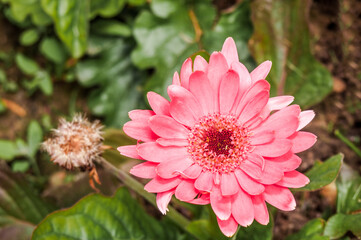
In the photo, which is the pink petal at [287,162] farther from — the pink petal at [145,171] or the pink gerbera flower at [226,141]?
the pink petal at [145,171]

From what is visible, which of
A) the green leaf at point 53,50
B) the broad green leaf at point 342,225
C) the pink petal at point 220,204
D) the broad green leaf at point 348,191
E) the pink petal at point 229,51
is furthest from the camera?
the green leaf at point 53,50

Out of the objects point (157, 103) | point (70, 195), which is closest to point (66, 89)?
point (70, 195)

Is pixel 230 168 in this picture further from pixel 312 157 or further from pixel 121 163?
pixel 312 157

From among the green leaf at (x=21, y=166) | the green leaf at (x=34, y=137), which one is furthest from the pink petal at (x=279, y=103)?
the green leaf at (x=21, y=166)

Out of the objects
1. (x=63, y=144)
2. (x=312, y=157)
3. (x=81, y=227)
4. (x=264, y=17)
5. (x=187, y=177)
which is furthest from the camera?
(x=312, y=157)

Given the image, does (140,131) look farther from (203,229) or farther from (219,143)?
(203,229)
